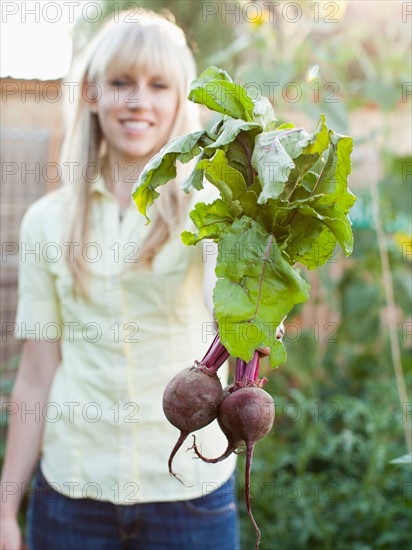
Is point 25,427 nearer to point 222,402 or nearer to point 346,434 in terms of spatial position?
point 222,402

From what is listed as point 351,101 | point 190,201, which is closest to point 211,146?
point 190,201

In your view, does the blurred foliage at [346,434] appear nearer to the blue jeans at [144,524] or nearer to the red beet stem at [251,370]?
the blue jeans at [144,524]

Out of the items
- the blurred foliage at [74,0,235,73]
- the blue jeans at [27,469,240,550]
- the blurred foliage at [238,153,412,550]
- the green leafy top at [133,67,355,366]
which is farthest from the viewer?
the blurred foliage at [74,0,235,73]

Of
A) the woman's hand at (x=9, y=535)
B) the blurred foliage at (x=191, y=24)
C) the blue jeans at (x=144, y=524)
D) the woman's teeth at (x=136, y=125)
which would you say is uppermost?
the blurred foliage at (x=191, y=24)

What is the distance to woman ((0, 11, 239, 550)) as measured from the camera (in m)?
1.35

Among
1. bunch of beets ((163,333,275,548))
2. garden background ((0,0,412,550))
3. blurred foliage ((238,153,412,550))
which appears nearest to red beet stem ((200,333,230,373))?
bunch of beets ((163,333,275,548))

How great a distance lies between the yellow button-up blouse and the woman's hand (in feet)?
0.42

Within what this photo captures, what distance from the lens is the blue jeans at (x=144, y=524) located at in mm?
1331

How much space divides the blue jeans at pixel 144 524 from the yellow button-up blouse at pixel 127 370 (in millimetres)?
20

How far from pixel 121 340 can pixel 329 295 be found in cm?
153

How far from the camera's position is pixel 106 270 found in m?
1.41

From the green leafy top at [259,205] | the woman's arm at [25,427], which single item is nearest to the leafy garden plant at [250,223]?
the green leafy top at [259,205]

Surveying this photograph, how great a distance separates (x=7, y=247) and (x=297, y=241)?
2685 mm

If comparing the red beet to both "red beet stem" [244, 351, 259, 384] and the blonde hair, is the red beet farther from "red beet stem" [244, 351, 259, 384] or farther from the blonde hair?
the blonde hair
